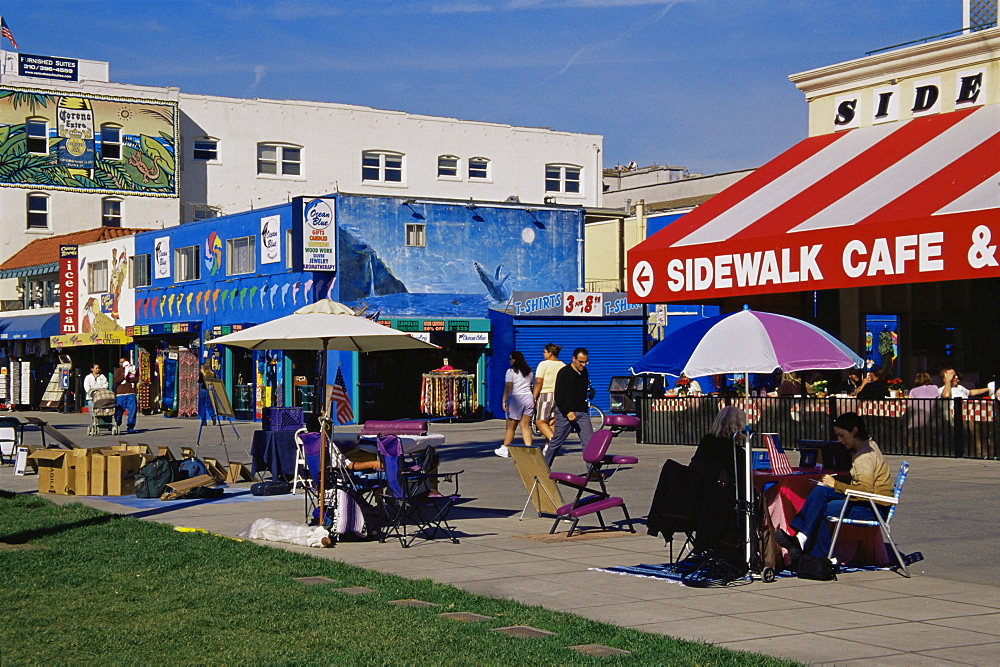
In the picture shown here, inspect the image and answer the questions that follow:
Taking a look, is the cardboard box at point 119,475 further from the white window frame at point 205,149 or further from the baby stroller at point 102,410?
the white window frame at point 205,149

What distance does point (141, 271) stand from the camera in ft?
148

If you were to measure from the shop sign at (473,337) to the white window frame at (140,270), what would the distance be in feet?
45.5

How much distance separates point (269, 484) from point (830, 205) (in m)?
10.3

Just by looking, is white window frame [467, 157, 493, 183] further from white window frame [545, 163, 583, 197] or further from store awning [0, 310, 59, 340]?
store awning [0, 310, 59, 340]

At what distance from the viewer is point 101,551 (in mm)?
11172

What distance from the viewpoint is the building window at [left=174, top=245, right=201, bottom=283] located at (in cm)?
4212

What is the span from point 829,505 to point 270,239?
96.4ft

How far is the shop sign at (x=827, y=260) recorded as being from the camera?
18125 millimetres

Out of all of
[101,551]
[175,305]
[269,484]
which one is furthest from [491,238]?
[101,551]

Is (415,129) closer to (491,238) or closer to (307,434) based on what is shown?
(491,238)

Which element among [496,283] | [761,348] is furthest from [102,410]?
[761,348]

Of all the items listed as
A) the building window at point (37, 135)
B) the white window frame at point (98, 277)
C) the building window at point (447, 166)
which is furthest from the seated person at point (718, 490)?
the building window at point (447, 166)

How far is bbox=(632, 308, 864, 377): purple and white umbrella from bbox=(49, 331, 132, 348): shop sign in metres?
37.1

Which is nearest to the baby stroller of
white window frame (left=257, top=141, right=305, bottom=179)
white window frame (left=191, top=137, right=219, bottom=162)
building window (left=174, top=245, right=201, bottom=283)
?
building window (left=174, top=245, right=201, bottom=283)
